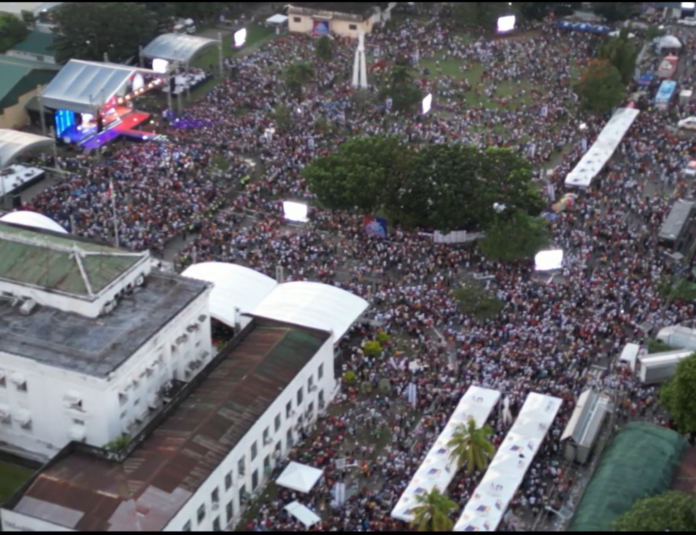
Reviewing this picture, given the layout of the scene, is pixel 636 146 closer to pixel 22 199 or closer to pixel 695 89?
pixel 695 89

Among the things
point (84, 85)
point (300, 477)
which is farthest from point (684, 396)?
point (84, 85)

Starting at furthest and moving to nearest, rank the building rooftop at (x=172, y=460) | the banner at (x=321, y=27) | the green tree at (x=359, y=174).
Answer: the banner at (x=321, y=27) < the green tree at (x=359, y=174) < the building rooftop at (x=172, y=460)

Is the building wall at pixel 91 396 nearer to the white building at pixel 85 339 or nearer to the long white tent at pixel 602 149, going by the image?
the white building at pixel 85 339

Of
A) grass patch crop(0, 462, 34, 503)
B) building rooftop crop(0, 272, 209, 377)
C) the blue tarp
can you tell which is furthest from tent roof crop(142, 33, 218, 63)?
grass patch crop(0, 462, 34, 503)

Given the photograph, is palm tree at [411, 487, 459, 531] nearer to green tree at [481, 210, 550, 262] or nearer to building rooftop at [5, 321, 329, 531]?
building rooftop at [5, 321, 329, 531]

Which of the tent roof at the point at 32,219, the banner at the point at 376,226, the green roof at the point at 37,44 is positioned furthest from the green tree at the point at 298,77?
the tent roof at the point at 32,219
